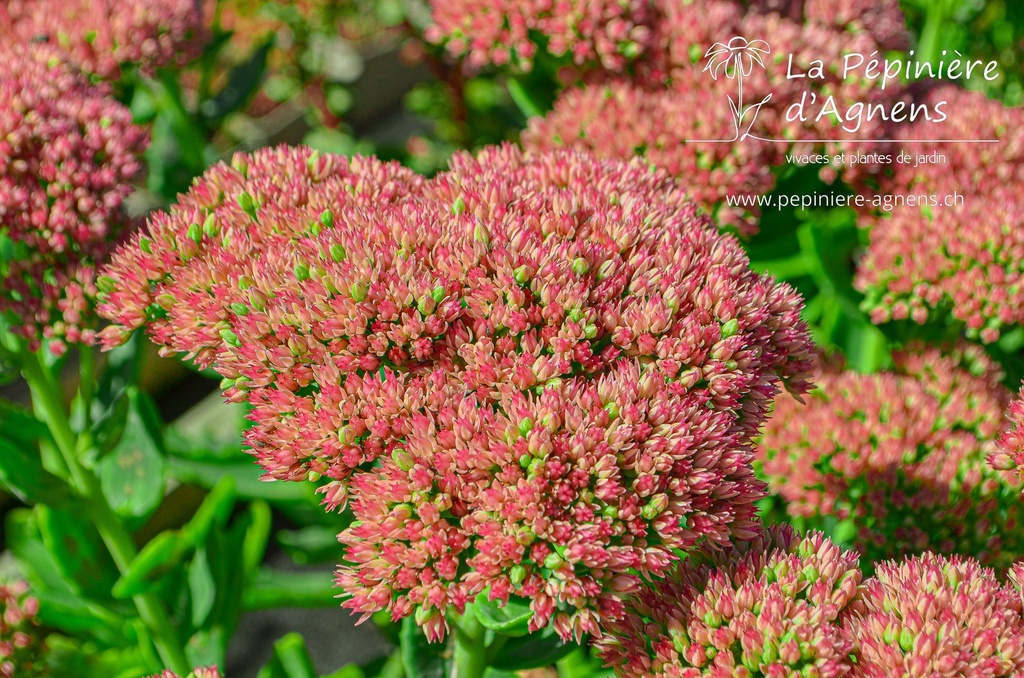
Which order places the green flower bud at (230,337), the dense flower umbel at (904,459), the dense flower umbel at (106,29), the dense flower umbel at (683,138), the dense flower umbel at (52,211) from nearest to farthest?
the green flower bud at (230,337) → the dense flower umbel at (52,211) → the dense flower umbel at (904,459) → the dense flower umbel at (683,138) → the dense flower umbel at (106,29)

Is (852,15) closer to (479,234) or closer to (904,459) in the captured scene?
(904,459)

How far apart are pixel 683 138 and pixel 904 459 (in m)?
0.60

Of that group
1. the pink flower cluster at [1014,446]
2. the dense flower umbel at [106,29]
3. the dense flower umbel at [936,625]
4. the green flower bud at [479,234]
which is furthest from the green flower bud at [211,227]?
the pink flower cluster at [1014,446]

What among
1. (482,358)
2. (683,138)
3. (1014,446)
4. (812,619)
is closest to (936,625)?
(812,619)

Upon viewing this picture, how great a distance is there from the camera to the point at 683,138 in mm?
1396

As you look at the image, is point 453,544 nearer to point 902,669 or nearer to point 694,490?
point 694,490

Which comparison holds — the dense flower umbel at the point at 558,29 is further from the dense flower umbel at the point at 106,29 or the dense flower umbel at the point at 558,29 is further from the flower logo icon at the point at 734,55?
the dense flower umbel at the point at 106,29

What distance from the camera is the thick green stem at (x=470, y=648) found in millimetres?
1062

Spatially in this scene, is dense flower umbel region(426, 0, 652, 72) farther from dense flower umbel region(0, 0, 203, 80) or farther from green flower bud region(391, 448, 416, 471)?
green flower bud region(391, 448, 416, 471)

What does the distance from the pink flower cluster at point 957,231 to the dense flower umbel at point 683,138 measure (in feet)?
0.73

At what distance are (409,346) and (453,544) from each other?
216 millimetres

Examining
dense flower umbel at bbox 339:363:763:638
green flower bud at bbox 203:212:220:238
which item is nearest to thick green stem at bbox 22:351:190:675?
green flower bud at bbox 203:212:220:238

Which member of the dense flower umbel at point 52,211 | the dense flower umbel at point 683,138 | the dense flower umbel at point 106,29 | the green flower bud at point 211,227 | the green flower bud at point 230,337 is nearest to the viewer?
the green flower bud at point 230,337

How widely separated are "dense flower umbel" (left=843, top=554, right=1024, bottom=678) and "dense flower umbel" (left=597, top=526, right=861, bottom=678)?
0.02 metres
